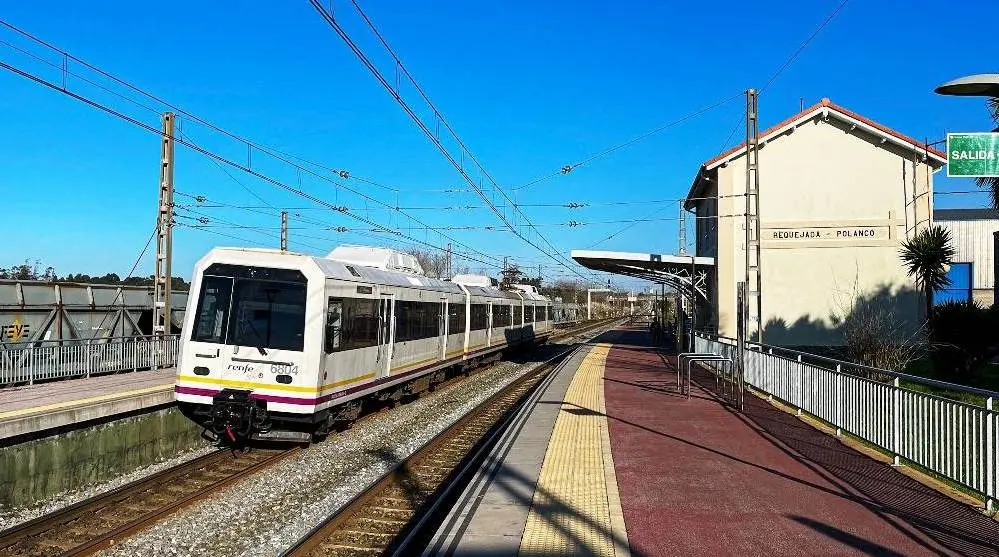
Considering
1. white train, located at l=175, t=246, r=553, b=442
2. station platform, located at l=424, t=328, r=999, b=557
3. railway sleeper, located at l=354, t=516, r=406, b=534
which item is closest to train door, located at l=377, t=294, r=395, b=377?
white train, located at l=175, t=246, r=553, b=442

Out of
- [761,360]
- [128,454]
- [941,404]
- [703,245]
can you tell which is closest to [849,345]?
[761,360]

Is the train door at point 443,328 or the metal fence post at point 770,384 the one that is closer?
the metal fence post at point 770,384

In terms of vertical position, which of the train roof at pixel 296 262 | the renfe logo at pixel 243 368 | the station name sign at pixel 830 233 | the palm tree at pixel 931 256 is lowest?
the renfe logo at pixel 243 368

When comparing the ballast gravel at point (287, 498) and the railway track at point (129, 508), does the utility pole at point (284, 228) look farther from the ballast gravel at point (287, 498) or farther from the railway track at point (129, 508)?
the railway track at point (129, 508)

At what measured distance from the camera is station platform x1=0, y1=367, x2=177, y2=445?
890 centimetres

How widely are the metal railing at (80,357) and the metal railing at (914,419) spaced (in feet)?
39.8

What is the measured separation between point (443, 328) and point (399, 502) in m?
10.7

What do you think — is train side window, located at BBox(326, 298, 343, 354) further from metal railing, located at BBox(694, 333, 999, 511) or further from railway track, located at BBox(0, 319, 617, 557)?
metal railing, located at BBox(694, 333, 999, 511)

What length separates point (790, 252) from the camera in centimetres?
2911

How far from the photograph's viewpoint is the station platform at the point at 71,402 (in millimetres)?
8898

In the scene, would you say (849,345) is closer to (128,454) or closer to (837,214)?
(837,214)

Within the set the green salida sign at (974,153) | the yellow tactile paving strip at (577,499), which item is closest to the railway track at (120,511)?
the yellow tactile paving strip at (577,499)

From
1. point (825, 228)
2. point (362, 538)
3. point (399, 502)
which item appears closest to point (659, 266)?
point (825, 228)

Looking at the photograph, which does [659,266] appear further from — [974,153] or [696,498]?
[696,498]
